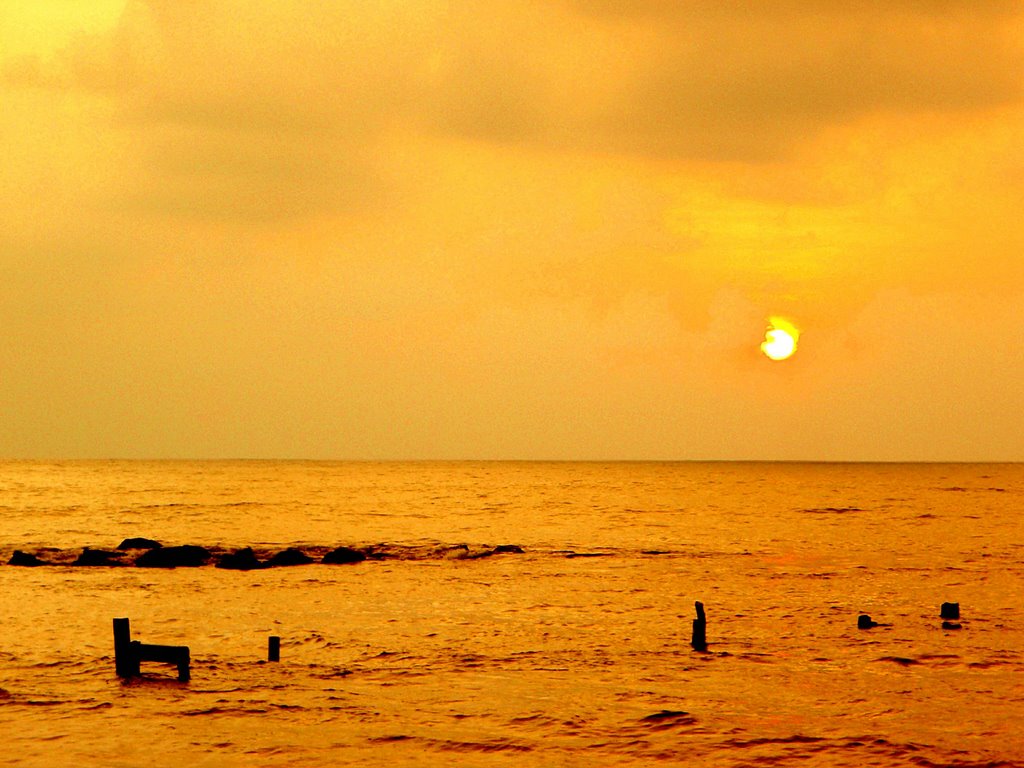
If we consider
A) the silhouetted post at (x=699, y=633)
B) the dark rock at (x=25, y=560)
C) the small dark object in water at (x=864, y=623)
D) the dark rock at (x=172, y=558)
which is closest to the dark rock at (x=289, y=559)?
the dark rock at (x=172, y=558)

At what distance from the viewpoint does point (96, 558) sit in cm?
5603

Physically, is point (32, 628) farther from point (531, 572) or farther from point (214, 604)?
point (531, 572)

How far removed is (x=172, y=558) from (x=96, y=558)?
4.06m

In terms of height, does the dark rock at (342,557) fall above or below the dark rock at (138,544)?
below

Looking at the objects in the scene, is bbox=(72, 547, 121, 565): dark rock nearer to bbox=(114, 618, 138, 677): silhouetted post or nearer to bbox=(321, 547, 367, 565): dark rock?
bbox=(321, 547, 367, 565): dark rock

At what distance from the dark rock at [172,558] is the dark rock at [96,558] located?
51.2 inches

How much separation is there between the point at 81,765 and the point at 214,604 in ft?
68.5

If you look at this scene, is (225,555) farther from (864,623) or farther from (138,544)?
(864,623)

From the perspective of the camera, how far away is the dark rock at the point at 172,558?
54.5 meters

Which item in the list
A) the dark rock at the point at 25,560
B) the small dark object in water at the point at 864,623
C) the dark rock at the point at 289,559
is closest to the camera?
the small dark object in water at the point at 864,623

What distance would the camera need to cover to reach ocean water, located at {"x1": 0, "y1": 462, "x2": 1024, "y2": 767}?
21500 millimetres

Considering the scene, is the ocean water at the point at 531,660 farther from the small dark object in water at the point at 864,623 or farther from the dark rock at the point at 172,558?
the dark rock at the point at 172,558

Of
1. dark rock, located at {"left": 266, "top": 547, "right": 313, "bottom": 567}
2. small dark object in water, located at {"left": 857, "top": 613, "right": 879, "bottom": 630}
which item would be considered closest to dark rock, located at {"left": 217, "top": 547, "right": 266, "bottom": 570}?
dark rock, located at {"left": 266, "top": 547, "right": 313, "bottom": 567}

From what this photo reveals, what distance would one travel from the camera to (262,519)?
9556 cm
